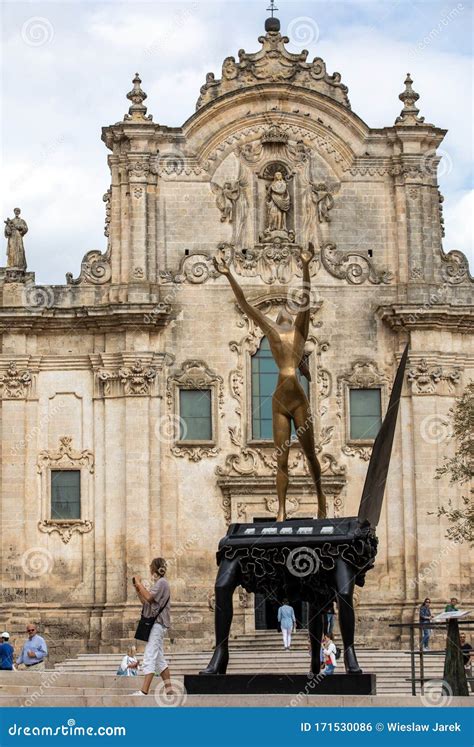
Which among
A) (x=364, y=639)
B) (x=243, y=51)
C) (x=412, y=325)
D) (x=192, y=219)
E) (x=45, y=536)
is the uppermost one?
(x=243, y=51)

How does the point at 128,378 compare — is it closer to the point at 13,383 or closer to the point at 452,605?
the point at 13,383

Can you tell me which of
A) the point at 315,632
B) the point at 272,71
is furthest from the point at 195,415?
the point at 315,632

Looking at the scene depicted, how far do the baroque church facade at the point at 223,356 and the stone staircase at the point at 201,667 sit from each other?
1.63 m

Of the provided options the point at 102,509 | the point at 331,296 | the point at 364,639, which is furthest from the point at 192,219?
the point at 364,639

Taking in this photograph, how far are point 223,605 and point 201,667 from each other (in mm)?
15135

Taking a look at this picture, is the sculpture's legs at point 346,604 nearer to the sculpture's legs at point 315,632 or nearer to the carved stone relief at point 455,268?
the sculpture's legs at point 315,632

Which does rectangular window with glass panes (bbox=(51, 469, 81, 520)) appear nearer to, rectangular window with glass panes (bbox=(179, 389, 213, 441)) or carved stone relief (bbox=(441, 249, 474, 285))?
rectangular window with glass panes (bbox=(179, 389, 213, 441))

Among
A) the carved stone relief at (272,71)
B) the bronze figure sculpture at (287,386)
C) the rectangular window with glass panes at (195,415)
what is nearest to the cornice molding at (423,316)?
the rectangular window with glass panes at (195,415)

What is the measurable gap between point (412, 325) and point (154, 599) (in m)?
18.9

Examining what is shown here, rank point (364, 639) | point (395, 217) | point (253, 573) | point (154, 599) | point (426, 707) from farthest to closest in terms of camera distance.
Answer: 1. point (395, 217)
2. point (364, 639)
3. point (154, 599)
4. point (253, 573)
5. point (426, 707)

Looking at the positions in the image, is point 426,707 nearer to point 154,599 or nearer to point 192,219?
point 154,599

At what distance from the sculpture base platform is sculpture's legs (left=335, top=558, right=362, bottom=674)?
299 mm

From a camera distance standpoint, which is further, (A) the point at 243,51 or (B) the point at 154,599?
(A) the point at 243,51

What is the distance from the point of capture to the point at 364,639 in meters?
35.9
